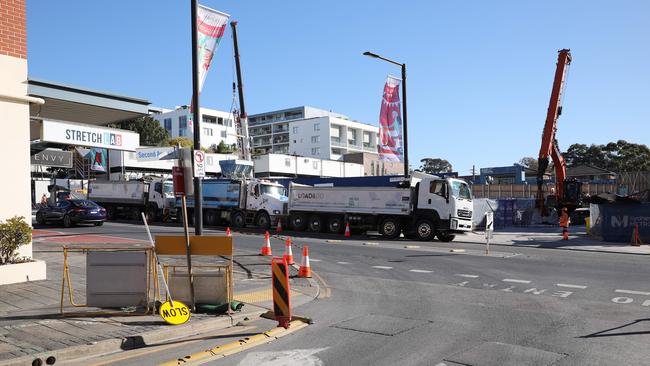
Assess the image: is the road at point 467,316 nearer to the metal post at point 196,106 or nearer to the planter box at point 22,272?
the metal post at point 196,106

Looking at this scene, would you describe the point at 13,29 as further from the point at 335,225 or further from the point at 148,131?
the point at 148,131

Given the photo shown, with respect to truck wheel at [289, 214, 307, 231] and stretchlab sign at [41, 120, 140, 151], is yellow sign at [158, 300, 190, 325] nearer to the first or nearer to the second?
stretchlab sign at [41, 120, 140, 151]

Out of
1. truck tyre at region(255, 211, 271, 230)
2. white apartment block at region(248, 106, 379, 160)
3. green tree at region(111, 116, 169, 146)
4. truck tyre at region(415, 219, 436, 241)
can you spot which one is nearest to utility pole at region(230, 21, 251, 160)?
truck tyre at region(255, 211, 271, 230)

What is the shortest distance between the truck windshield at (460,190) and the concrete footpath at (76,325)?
13641 millimetres

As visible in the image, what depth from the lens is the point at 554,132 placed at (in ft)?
95.8

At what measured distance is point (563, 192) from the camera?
30.0m

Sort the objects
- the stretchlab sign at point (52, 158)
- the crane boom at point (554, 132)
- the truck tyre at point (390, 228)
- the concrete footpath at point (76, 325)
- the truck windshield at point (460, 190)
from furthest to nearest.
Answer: the stretchlab sign at point (52, 158) → the crane boom at point (554, 132) → the truck tyre at point (390, 228) → the truck windshield at point (460, 190) → the concrete footpath at point (76, 325)

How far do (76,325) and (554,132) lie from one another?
90.1 feet

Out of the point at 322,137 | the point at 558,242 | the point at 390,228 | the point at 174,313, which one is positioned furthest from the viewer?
the point at 322,137

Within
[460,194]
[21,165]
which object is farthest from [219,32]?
[460,194]

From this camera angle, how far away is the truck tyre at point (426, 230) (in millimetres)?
23875

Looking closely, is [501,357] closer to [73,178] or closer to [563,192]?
[563,192]

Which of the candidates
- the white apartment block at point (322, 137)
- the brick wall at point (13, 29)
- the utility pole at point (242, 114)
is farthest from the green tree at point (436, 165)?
the brick wall at point (13, 29)

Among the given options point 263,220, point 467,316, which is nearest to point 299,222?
point 263,220
